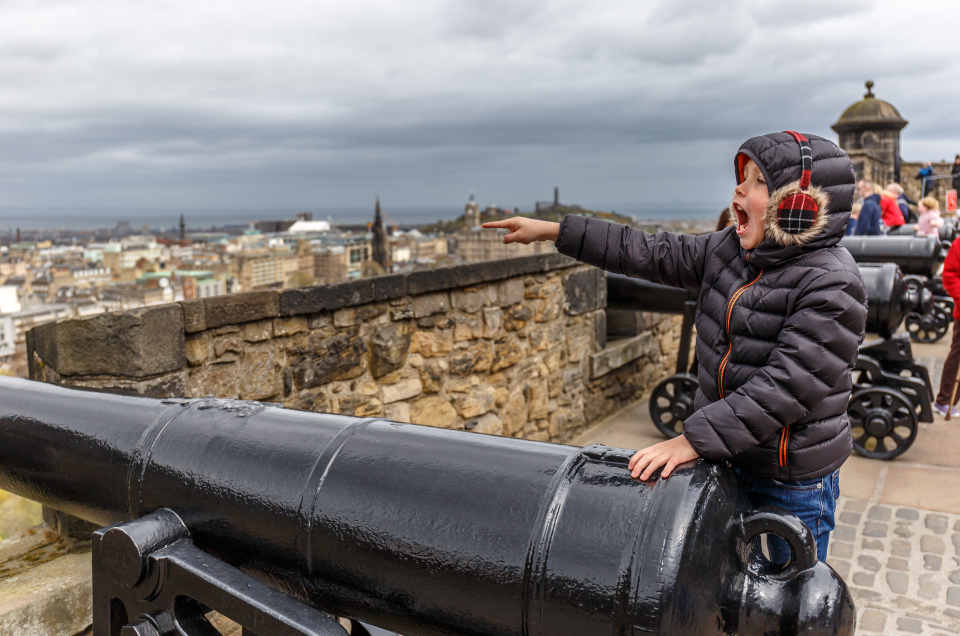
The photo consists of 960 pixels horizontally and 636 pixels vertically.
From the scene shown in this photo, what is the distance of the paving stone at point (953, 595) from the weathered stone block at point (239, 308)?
292cm

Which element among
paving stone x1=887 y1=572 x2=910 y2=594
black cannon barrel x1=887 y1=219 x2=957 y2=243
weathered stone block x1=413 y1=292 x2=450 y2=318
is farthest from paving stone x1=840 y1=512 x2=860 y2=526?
black cannon barrel x1=887 y1=219 x2=957 y2=243

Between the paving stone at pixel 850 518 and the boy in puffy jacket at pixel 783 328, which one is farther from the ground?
the boy in puffy jacket at pixel 783 328

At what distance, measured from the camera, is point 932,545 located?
3.41 metres

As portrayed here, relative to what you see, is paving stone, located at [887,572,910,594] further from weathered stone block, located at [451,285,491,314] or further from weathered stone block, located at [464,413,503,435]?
weathered stone block, located at [451,285,491,314]

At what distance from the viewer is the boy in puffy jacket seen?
1.48m

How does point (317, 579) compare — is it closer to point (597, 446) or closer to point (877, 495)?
point (597, 446)

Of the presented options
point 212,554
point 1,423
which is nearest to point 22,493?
point 1,423

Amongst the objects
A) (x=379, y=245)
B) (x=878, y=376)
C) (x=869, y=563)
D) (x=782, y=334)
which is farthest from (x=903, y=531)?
(x=379, y=245)

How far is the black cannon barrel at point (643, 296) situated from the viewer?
538 centimetres

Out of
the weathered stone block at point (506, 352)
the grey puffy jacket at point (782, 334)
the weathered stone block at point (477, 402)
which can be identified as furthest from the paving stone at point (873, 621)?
the weathered stone block at point (506, 352)

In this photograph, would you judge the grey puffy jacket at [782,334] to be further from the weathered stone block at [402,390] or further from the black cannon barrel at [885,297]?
the black cannon barrel at [885,297]

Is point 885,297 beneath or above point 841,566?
above

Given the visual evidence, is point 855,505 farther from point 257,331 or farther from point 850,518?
point 257,331

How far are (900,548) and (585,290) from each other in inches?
104
